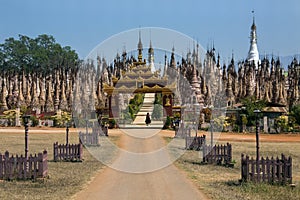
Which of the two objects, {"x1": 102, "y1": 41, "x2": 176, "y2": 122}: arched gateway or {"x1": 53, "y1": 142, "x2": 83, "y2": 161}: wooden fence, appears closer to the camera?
{"x1": 53, "y1": 142, "x2": 83, "y2": 161}: wooden fence

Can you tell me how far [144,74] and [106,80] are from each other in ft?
100

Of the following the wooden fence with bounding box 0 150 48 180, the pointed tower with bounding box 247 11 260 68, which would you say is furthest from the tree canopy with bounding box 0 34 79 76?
the wooden fence with bounding box 0 150 48 180

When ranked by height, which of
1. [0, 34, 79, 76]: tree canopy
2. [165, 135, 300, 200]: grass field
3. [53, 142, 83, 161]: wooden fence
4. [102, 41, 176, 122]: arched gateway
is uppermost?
[0, 34, 79, 76]: tree canopy

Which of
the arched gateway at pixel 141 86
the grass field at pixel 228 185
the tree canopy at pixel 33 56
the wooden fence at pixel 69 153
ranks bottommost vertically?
the grass field at pixel 228 185

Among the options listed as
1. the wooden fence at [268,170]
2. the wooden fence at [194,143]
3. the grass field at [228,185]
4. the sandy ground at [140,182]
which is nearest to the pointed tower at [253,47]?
the wooden fence at [194,143]

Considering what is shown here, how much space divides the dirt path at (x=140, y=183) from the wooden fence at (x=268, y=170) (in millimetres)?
1986

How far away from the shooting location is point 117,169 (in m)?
18.1

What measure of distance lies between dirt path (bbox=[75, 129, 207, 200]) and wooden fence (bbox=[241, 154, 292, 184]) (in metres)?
1.99

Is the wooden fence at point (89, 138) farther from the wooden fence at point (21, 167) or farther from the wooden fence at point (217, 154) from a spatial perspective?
the wooden fence at point (21, 167)

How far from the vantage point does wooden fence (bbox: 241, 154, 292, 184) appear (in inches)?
561

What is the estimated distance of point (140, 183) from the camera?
577 inches

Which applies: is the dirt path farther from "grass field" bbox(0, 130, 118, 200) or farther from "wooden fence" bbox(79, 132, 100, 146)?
"wooden fence" bbox(79, 132, 100, 146)

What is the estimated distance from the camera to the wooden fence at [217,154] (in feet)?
64.8

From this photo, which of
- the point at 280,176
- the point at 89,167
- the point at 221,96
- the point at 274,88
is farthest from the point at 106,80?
the point at 280,176
